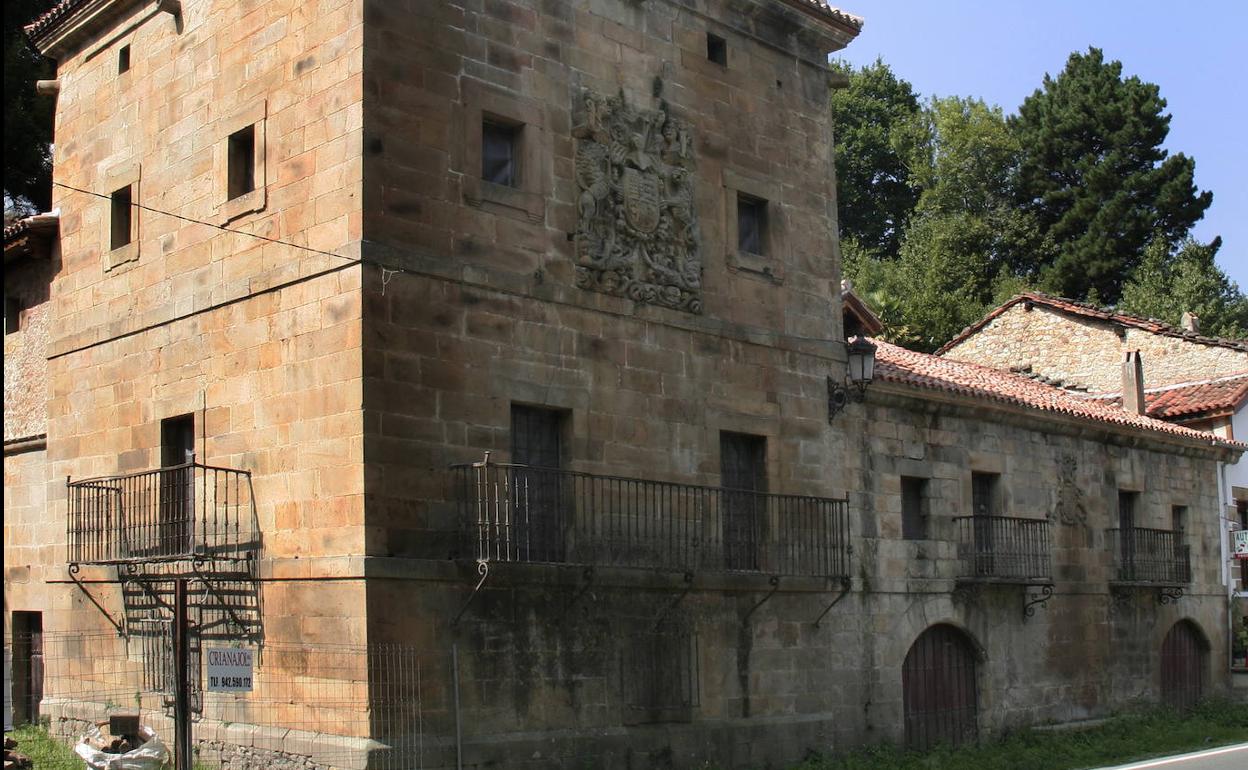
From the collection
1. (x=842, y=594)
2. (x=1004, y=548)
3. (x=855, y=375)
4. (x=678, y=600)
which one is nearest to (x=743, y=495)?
(x=678, y=600)

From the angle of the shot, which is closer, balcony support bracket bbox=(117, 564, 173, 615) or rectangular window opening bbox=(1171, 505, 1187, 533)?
balcony support bracket bbox=(117, 564, 173, 615)

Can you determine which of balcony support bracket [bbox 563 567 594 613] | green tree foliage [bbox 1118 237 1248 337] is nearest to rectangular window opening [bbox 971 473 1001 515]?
balcony support bracket [bbox 563 567 594 613]

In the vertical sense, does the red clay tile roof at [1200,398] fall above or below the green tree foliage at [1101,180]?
below

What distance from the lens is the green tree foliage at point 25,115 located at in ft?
87.0

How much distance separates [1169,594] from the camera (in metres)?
24.8

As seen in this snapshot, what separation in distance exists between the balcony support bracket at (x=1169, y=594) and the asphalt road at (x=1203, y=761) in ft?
15.2

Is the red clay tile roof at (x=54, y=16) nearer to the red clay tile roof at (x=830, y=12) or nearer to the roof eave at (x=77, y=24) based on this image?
the roof eave at (x=77, y=24)

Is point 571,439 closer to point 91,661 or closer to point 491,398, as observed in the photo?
point 491,398

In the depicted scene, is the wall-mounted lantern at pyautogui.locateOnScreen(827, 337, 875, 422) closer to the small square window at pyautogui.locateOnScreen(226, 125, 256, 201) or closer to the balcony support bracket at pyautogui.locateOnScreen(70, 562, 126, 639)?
the small square window at pyautogui.locateOnScreen(226, 125, 256, 201)

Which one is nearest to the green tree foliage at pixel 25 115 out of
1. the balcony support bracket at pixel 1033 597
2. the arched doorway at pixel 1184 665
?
the balcony support bracket at pixel 1033 597

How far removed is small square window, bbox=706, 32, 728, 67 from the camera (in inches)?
684

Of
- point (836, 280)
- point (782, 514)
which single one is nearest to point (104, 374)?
point (782, 514)

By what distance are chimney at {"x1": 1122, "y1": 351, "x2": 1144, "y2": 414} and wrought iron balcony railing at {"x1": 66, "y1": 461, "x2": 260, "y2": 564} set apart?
18895mm

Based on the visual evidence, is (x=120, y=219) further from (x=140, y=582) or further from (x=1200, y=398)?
(x=1200, y=398)
